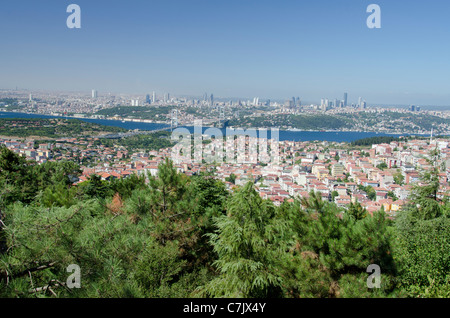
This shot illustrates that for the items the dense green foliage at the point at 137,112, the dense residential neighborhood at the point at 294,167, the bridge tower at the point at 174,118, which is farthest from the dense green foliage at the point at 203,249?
the dense green foliage at the point at 137,112

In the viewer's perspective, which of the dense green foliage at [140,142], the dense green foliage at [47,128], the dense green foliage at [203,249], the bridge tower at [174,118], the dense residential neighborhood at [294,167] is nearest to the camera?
the dense green foliage at [203,249]

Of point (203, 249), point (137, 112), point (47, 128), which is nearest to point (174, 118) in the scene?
point (137, 112)

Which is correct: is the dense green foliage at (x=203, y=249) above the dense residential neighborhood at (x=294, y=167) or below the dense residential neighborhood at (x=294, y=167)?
above

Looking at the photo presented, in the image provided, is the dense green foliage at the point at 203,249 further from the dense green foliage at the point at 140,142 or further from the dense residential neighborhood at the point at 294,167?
the dense green foliage at the point at 140,142

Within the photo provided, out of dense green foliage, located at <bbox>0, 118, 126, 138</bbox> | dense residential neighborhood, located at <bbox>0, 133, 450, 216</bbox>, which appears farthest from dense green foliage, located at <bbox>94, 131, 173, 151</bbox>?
dense green foliage, located at <bbox>0, 118, 126, 138</bbox>

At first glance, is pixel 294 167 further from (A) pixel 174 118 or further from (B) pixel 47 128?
(A) pixel 174 118

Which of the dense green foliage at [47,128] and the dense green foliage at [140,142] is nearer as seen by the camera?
the dense green foliage at [47,128]

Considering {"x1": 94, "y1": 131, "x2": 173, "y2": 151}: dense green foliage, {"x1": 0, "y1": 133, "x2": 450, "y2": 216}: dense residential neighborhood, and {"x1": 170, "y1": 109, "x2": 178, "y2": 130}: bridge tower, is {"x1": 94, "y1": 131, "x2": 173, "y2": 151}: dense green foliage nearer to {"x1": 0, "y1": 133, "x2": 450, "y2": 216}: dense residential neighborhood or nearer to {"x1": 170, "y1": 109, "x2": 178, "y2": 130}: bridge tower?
{"x1": 0, "y1": 133, "x2": 450, "y2": 216}: dense residential neighborhood
